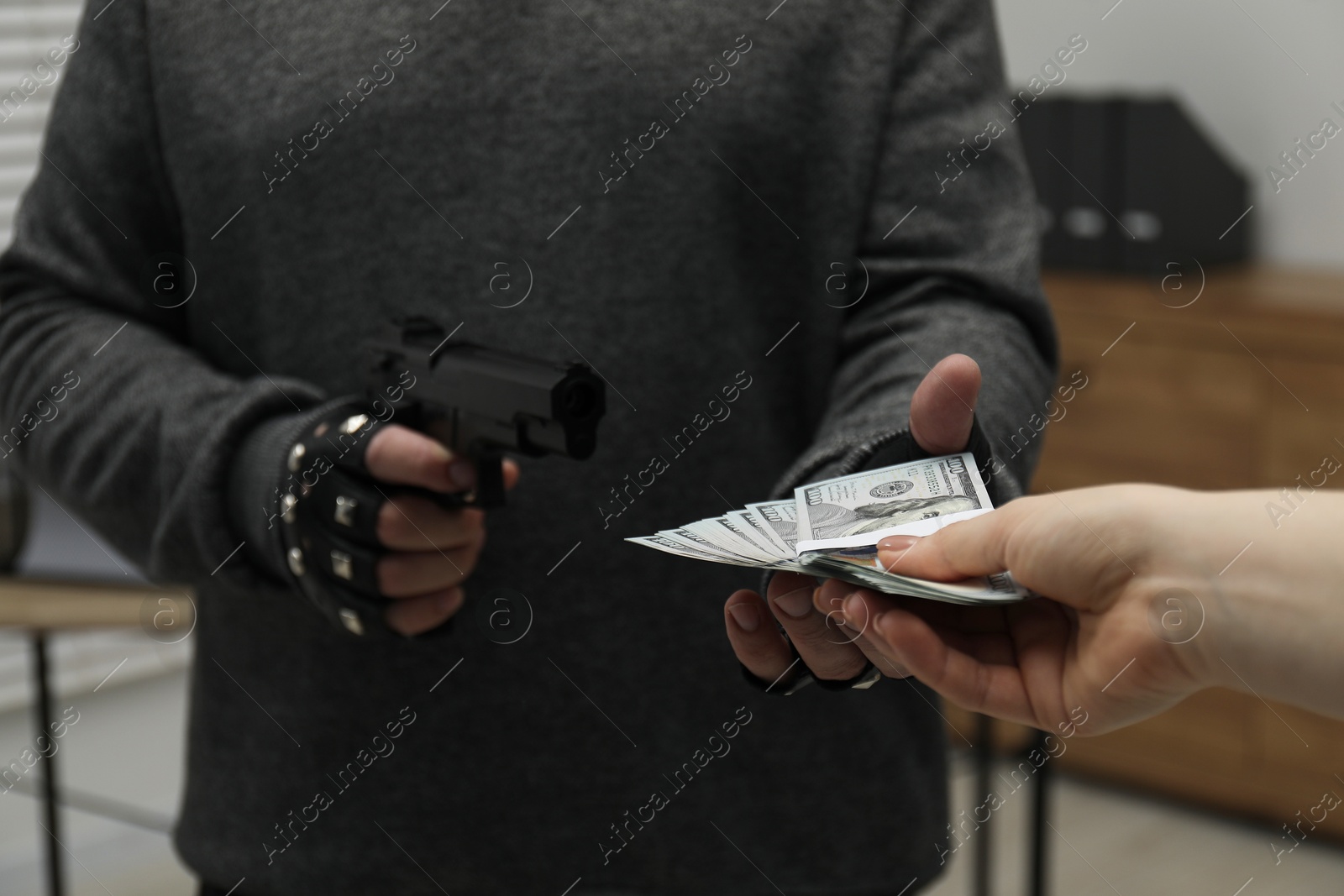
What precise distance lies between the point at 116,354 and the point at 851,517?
0.54 metres

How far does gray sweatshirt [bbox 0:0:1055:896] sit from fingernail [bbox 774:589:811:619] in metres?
0.19

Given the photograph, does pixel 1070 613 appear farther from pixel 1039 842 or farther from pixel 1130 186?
pixel 1130 186

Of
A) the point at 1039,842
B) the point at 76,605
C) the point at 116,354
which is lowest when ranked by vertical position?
the point at 1039,842

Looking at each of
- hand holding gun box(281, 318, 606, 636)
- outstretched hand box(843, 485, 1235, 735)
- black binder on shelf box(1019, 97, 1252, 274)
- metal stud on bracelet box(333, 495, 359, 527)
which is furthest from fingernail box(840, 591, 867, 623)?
black binder on shelf box(1019, 97, 1252, 274)

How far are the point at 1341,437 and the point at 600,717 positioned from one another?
5.72 feet

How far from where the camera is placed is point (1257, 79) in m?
2.63

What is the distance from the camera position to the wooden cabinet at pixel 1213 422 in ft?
7.27

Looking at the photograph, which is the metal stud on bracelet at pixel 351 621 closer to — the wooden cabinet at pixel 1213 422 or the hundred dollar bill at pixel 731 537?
the hundred dollar bill at pixel 731 537

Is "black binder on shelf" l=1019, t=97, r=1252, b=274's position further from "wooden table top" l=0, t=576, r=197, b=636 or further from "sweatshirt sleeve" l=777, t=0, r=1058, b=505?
"wooden table top" l=0, t=576, r=197, b=636

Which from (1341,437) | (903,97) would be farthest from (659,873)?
(1341,437)

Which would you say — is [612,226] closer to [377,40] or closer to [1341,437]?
[377,40]

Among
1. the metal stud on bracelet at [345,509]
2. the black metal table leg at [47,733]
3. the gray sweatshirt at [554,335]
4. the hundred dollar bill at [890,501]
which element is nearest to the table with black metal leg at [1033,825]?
the gray sweatshirt at [554,335]

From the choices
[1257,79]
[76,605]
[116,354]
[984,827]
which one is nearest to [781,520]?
[116,354]

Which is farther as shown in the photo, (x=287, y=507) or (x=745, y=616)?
(x=287, y=507)
